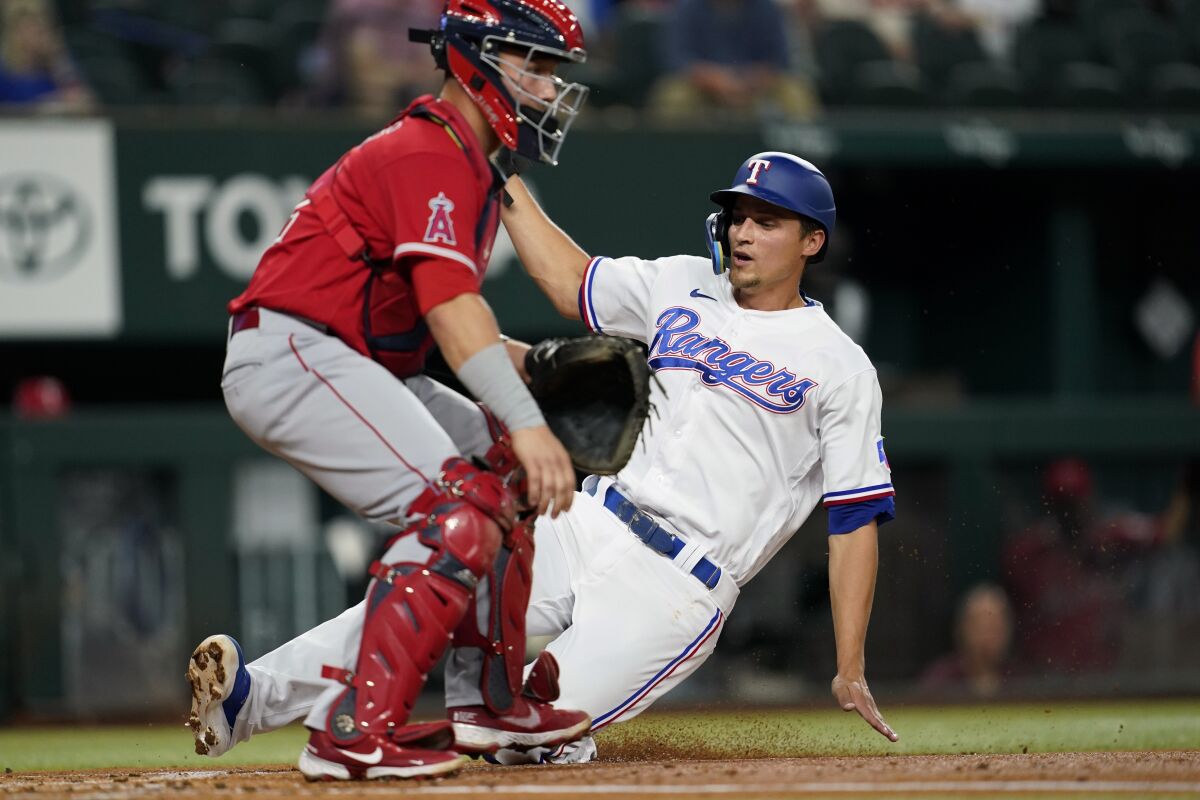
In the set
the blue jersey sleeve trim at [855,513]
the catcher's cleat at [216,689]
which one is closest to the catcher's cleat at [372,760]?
the catcher's cleat at [216,689]

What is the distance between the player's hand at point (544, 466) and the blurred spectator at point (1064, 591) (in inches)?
232

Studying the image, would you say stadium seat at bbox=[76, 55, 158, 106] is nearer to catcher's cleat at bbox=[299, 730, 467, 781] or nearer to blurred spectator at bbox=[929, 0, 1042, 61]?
blurred spectator at bbox=[929, 0, 1042, 61]

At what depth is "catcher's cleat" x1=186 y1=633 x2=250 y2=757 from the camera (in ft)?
12.8

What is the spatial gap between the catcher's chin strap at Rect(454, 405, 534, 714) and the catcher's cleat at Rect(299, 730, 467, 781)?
11.7 inches

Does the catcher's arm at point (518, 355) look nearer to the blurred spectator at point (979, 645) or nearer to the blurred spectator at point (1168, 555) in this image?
the blurred spectator at point (979, 645)

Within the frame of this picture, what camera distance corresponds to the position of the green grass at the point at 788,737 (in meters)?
5.02

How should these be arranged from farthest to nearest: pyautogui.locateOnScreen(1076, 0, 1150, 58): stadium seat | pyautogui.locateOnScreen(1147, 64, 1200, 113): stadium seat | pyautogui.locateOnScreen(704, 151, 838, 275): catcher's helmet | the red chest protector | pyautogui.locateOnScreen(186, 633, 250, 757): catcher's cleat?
pyautogui.locateOnScreen(1076, 0, 1150, 58): stadium seat < pyautogui.locateOnScreen(1147, 64, 1200, 113): stadium seat < pyautogui.locateOnScreen(704, 151, 838, 275): catcher's helmet < pyautogui.locateOnScreen(186, 633, 250, 757): catcher's cleat < the red chest protector

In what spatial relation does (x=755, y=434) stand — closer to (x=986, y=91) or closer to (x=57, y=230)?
(x=57, y=230)

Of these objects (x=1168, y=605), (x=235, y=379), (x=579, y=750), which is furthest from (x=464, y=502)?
(x=1168, y=605)

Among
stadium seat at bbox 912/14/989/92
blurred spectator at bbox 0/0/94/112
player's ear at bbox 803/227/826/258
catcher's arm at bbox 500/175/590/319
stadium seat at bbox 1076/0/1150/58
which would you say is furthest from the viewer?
stadium seat at bbox 1076/0/1150/58

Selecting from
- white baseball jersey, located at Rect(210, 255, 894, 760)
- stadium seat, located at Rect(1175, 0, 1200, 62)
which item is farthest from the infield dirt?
stadium seat, located at Rect(1175, 0, 1200, 62)

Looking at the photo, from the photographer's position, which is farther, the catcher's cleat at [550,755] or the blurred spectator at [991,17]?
the blurred spectator at [991,17]

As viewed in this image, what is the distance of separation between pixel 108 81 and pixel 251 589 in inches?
108

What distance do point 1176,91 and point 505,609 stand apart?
24.5 feet
